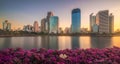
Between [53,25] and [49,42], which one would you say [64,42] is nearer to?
[49,42]

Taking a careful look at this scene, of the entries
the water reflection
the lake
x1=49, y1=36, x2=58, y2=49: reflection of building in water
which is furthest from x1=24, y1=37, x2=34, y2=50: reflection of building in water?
the water reflection

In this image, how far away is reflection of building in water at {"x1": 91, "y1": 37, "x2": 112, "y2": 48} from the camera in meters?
6.70

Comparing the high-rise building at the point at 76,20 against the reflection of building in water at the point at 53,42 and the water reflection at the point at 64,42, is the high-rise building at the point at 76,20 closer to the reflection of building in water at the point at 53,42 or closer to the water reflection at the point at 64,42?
the water reflection at the point at 64,42

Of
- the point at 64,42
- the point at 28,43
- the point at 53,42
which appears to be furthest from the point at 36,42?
the point at 64,42

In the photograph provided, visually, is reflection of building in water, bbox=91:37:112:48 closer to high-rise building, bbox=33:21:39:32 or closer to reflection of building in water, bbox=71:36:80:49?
reflection of building in water, bbox=71:36:80:49

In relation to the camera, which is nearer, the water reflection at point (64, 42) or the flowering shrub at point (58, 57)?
the flowering shrub at point (58, 57)

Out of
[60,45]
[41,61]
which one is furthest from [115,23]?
[41,61]

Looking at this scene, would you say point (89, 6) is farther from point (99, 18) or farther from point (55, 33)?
point (55, 33)

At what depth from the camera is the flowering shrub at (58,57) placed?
4.72 m

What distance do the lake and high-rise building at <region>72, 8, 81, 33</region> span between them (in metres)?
0.20

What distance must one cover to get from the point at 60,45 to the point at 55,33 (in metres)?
0.32

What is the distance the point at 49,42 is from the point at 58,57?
1600 mm

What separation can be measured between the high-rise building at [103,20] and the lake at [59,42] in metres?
0.24

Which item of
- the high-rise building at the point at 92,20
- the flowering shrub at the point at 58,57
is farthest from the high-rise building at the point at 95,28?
the flowering shrub at the point at 58,57
